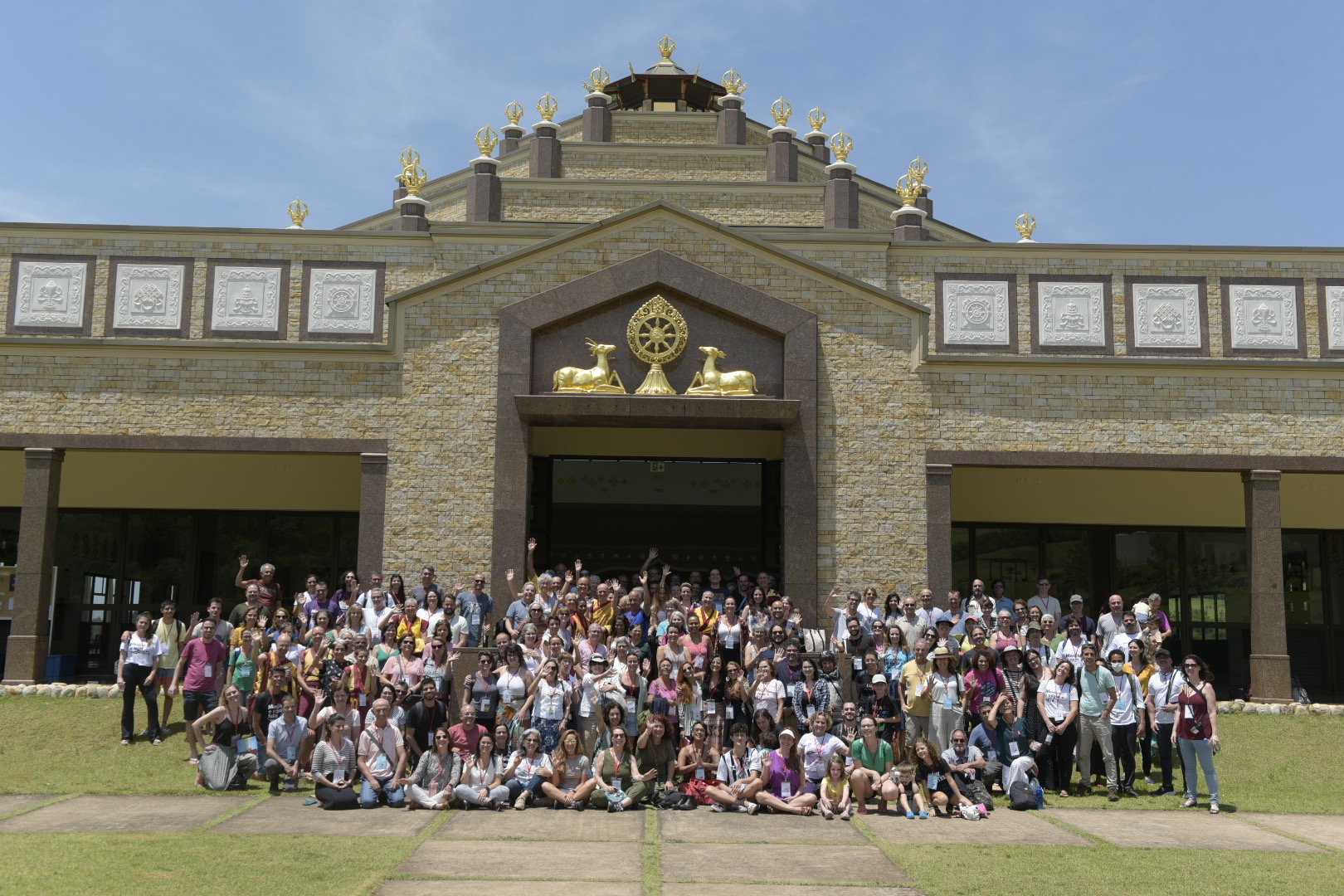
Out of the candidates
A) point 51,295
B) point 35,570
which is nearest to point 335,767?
point 35,570

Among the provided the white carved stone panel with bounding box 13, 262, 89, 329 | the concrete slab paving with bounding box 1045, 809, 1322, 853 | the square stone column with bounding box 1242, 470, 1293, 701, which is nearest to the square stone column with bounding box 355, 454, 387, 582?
the white carved stone panel with bounding box 13, 262, 89, 329

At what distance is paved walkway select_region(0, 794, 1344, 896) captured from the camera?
854 centimetres

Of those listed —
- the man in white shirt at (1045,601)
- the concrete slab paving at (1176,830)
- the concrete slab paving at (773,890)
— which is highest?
the man in white shirt at (1045,601)

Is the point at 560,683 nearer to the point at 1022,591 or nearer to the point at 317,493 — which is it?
the point at 317,493

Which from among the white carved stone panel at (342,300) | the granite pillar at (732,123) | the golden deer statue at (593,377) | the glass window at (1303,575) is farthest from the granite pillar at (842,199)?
the glass window at (1303,575)

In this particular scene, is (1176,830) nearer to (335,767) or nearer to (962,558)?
(335,767)

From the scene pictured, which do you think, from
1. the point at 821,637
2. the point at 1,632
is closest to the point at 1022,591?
the point at 821,637

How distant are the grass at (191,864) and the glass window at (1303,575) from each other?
17928mm

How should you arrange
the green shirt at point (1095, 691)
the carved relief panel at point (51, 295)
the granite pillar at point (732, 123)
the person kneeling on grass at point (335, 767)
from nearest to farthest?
the person kneeling on grass at point (335, 767), the green shirt at point (1095, 691), the carved relief panel at point (51, 295), the granite pillar at point (732, 123)

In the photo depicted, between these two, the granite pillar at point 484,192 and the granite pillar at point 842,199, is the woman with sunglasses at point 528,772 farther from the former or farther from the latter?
the granite pillar at point 842,199

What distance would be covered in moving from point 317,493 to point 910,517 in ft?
34.7

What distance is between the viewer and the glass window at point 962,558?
71.4ft

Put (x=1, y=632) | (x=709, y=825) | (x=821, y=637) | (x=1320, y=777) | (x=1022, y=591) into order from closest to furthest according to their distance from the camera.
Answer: (x=709, y=825), (x=1320, y=777), (x=821, y=637), (x=1, y=632), (x=1022, y=591)

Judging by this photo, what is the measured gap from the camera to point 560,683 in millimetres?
12055
